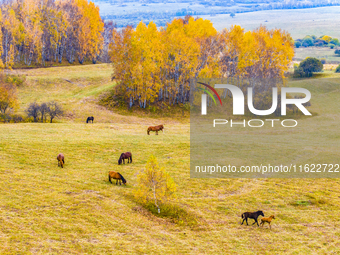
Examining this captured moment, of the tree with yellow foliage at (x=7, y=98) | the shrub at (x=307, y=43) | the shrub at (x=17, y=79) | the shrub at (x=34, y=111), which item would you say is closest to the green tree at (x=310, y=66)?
the shrub at (x=17, y=79)

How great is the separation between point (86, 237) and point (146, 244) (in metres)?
3.28

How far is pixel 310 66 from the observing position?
98312mm

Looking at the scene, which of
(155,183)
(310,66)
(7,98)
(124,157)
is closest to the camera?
(155,183)

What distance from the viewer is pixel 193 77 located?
214 ft

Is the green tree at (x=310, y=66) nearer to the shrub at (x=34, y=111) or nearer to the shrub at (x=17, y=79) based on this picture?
the shrub at (x=17, y=79)

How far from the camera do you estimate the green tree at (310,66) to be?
3866 inches

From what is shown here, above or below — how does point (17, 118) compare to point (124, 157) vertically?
above

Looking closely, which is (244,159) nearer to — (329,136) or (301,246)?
(301,246)

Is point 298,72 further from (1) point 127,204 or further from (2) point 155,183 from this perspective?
(1) point 127,204

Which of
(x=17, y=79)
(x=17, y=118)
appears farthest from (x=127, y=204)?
(x=17, y=79)

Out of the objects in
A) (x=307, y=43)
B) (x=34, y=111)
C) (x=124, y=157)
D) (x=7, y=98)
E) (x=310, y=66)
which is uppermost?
(x=307, y=43)

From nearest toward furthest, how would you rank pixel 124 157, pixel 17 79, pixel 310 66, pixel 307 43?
1. pixel 124 157
2. pixel 17 79
3. pixel 310 66
4. pixel 307 43

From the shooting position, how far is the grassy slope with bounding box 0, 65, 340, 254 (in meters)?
17.5

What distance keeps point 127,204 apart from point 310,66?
9260 cm
